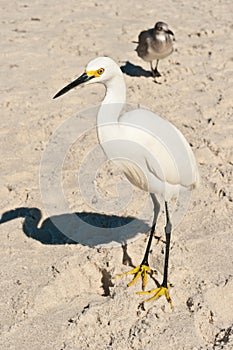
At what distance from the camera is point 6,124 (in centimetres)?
478

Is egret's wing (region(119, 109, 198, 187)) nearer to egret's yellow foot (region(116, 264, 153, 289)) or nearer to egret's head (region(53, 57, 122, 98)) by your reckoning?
egret's head (region(53, 57, 122, 98))

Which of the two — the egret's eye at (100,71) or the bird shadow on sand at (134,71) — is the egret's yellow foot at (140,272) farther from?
the bird shadow on sand at (134,71)

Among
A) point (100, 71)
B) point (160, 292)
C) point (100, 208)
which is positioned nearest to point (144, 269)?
point (160, 292)

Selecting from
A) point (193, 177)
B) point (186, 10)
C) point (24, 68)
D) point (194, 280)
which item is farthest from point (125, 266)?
point (186, 10)

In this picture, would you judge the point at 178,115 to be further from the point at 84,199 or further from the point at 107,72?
the point at 107,72

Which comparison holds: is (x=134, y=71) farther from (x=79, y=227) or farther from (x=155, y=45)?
(x=79, y=227)

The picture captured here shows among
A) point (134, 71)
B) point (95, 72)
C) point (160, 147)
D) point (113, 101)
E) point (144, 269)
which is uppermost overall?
point (95, 72)

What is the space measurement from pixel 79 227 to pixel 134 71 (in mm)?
2947

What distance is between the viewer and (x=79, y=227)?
353 centimetres

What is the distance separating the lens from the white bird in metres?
2.79

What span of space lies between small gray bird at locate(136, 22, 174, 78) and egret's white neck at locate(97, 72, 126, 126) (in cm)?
300

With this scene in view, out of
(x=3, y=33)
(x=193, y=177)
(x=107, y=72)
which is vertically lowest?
(x=3, y=33)

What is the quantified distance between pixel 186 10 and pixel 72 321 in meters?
6.02

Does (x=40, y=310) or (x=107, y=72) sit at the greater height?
(x=107, y=72)
